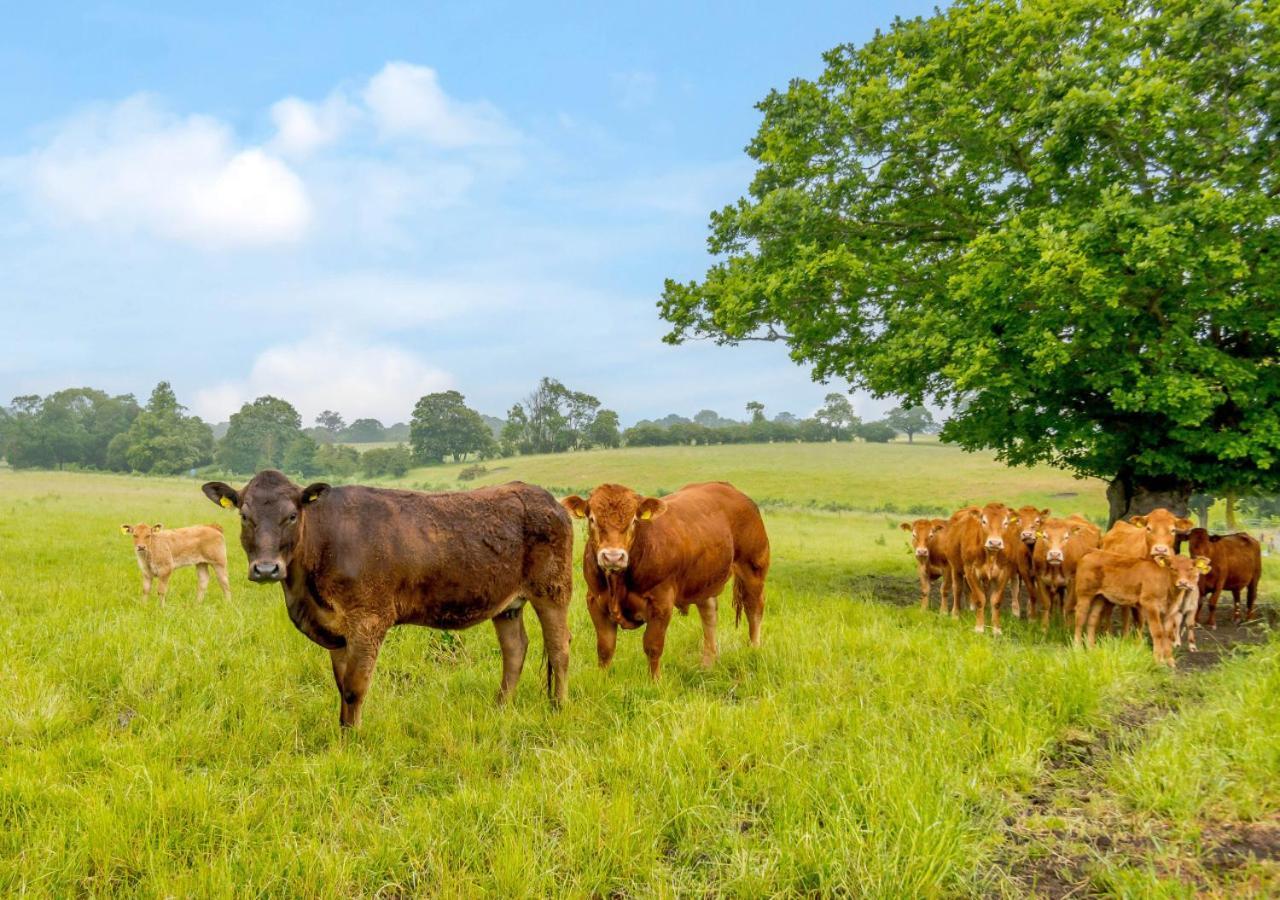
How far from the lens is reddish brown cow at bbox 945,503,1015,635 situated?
8.82 m

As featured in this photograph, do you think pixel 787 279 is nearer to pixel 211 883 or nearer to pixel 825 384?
pixel 825 384

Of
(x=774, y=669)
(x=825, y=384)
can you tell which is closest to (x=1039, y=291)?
(x=825, y=384)

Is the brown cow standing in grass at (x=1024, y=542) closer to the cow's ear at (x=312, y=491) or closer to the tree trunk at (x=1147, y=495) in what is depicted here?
the tree trunk at (x=1147, y=495)

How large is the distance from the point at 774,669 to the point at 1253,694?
12.2 feet

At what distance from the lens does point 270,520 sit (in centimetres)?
443

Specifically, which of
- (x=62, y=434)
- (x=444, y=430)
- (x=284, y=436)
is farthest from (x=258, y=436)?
(x=62, y=434)

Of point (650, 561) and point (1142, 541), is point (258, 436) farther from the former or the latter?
point (1142, 541)

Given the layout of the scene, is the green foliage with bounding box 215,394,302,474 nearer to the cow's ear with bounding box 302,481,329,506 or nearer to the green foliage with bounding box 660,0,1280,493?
the green foliage with bounding box 660,0,1280,493

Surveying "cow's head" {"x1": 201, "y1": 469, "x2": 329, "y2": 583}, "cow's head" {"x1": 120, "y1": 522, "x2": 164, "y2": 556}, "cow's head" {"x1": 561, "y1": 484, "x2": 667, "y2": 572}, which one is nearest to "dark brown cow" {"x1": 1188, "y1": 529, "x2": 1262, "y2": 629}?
"cow's head" {"x1": 561, "y1": 484, "x2": 667, "y2": 572}

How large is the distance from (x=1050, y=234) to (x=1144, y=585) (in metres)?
5.06

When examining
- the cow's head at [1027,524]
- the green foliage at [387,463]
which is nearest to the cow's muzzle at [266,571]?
the cow's head at [1027,524]

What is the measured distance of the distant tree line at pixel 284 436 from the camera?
223ft

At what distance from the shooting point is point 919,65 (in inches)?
500

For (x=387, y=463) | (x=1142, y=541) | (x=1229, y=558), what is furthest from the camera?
(x=387, y=463)
